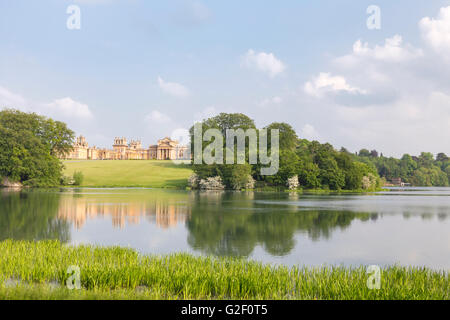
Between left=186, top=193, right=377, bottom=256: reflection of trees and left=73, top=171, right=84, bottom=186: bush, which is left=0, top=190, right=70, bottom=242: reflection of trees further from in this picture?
left=73, top=171, right=84, bottom=186: bush

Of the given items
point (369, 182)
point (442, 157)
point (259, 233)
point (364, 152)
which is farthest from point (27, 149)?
point (442, 157)

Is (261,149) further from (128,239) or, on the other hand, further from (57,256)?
(57,256)

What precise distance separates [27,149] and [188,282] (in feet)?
212

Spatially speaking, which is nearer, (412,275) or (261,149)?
(412,275)

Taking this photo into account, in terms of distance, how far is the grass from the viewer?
283 inches

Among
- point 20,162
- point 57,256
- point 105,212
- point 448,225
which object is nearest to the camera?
point 57,256

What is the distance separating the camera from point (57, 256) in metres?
10.2

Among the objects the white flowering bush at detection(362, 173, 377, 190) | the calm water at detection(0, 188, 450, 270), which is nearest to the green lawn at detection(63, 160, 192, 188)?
the white flowering bush at detection(362, 173, 377, 190)

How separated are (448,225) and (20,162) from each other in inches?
2378

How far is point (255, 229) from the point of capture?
19.0 meters
